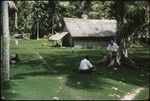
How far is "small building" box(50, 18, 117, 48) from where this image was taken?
72000 millimetres

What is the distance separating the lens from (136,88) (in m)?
31.2

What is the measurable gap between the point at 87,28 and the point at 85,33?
1929mm

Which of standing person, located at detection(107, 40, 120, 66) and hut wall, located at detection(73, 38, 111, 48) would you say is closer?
standing person, located at detection(107, 40, 120, 66)

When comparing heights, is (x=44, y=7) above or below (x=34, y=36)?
above

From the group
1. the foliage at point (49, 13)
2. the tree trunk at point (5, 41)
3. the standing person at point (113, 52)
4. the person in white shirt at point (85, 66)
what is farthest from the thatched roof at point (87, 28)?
the tree trunk at point (5, 41)

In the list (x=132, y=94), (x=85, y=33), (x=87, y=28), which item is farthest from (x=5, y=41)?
(x=87, y=28)

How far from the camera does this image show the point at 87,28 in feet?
243

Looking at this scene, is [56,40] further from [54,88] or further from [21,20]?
[54,88]

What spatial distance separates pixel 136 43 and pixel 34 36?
20.9 m

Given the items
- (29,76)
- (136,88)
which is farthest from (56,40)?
(136,88)

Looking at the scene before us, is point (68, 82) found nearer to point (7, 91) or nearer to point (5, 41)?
point (7, 91)

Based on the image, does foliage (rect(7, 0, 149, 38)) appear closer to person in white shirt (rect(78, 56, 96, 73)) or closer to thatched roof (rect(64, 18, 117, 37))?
thatched roof (rect(64, 18, 117, 37))

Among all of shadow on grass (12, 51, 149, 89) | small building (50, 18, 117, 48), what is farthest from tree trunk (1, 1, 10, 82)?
small building (50, 18, 117, 48)

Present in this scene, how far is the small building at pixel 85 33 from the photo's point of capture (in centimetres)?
7200
